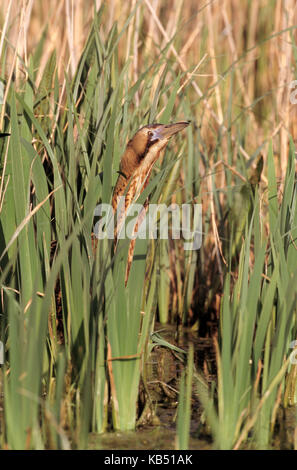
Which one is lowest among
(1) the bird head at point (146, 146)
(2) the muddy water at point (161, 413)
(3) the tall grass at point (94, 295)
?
(2) the muddy water at point (161, 413)

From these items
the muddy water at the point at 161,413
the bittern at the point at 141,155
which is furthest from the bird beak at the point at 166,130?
the muddy water at the point at 161,413

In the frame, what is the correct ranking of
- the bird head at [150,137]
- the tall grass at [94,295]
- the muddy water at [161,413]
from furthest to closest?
Result: 1. the bird head at [150,137]
2. the muddy water at [161,413]
3. the tall grass at [94,295]

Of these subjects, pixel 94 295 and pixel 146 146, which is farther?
pixel 146 146

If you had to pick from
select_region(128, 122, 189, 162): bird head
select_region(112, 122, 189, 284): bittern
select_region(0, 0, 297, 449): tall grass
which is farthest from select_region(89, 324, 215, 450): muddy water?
select_region(128, 122, 189, 162): bird head

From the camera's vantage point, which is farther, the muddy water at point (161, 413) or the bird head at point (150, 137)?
the bird head at point (150, 137)

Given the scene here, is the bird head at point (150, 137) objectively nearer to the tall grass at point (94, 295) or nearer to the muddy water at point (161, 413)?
the tall grass at point (94, 295)

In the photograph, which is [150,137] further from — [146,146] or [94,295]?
[94,295]

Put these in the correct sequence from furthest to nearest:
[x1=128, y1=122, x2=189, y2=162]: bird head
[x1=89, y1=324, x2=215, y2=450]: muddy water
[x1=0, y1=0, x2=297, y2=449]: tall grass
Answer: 1. [x1=128, y1=122, x2=189, y2=162]: bird head
2. [x1=89, y1=324, x2=215, y2=450]: muddy water
3. [x1=0, y1=0, x2=297, y2=449]: tall grass

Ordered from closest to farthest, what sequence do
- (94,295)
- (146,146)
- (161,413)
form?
(94,295) → (161,413) → (146,146)

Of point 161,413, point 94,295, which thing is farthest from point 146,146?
point 161,413

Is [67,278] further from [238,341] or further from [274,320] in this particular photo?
[274,320]

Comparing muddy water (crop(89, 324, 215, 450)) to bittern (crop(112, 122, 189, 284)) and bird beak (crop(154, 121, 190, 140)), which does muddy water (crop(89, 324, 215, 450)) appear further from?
bird beak (crop(154, 121, 190, 140))

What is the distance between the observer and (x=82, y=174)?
2.49 m
